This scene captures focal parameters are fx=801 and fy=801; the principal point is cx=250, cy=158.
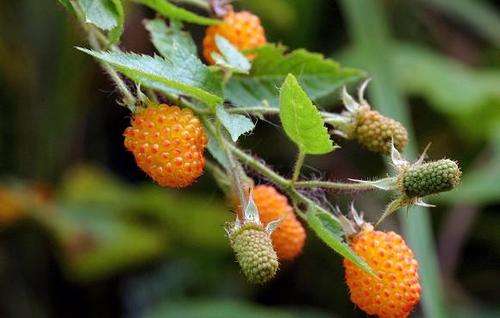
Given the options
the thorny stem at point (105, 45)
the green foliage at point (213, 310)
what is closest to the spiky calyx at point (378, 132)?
the thorny stem at point (105, 45)

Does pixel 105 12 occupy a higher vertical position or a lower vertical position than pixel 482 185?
higher

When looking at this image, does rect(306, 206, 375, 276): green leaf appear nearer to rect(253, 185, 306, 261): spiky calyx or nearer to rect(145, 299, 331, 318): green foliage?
rect(253, 185, 306, 261): spiky calyx

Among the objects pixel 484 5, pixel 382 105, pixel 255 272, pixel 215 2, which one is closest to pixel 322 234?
pixel 255 272

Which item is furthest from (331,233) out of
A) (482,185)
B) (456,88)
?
(456,88)

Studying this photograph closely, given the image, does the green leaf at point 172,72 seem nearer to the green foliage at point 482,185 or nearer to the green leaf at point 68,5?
the green leaf at point 68,5

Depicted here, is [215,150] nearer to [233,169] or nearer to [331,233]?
[233,169]

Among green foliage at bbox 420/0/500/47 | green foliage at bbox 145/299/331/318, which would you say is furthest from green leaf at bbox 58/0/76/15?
green foliage at bbox 420/0/500/47
